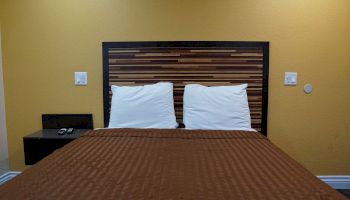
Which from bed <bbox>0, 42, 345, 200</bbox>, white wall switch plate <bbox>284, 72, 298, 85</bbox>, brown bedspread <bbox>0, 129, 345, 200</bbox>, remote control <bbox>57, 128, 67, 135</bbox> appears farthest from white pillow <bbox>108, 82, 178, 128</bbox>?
white wall switch plate <bbox>284, 72, 298, 85</bbox>

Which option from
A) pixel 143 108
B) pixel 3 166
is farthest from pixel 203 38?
pixel 3 166

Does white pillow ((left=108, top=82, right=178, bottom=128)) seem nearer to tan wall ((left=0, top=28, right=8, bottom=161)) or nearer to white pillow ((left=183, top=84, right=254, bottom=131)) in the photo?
white pillow ((left=183, top=84, right=254, bottom=131))

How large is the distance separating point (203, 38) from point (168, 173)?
4.98 feet

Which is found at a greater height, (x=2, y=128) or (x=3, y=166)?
(x=2, y=128)

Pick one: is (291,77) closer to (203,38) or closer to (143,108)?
(203,38)

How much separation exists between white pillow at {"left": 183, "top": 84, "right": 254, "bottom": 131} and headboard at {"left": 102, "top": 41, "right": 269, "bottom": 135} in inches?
7.5

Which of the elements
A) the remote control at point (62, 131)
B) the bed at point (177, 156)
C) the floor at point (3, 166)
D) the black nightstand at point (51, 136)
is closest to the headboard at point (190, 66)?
the bed at point (177, 156)

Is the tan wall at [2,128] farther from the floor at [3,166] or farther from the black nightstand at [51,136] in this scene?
the black nightstand at [51,136]

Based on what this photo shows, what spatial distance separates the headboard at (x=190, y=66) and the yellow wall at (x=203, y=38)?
74mm

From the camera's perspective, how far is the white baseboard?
2.63 meters

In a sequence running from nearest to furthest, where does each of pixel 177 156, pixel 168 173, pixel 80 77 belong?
pixel 168 173, pixel 177 156, pixel 80 77

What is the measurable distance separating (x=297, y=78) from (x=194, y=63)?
0.94 meters

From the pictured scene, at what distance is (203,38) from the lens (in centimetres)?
251

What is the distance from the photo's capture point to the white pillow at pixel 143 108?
2.27 meters
